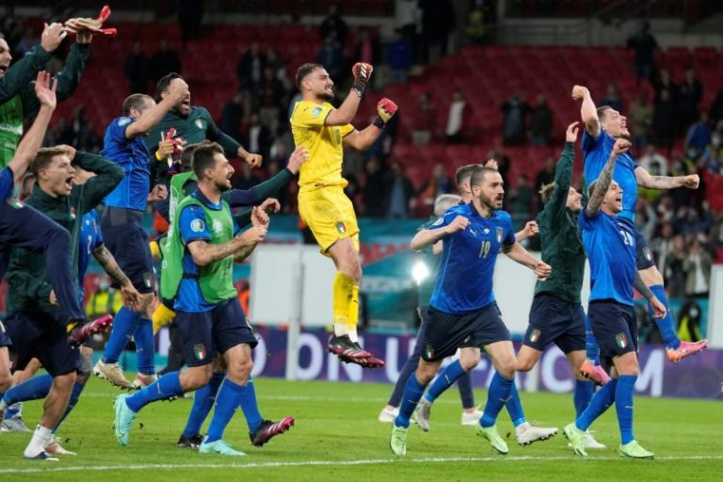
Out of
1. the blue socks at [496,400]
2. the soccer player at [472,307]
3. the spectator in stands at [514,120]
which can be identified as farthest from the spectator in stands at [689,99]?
the blue socks at [496,400]

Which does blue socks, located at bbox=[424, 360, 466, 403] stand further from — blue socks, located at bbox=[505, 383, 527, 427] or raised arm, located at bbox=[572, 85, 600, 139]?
raised arm, located at bbox=[572, 85, 600, 139]

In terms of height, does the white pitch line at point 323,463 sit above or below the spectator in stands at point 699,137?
below

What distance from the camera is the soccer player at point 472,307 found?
41.1 ft

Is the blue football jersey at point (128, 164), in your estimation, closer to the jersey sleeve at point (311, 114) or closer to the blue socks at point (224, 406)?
the jersey sleeve at point (311, 114)

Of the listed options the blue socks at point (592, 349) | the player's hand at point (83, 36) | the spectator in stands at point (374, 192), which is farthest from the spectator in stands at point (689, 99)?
the player's hand at point (83, 36)

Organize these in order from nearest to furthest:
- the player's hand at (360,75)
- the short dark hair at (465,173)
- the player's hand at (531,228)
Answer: the short dark hair at (465,173)
the player's hand at (360,75)
the player's hand at (531,228)

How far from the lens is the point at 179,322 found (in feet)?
39.1

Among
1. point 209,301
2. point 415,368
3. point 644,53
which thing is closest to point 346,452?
point 209,301

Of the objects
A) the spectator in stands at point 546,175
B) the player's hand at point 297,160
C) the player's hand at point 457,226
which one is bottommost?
the spectator in stands at point 546,175

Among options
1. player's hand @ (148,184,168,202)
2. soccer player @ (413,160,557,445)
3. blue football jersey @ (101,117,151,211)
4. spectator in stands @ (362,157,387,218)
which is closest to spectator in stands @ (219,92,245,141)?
spectator in stands @ (362,157,387,218)

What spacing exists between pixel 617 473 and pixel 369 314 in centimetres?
1291

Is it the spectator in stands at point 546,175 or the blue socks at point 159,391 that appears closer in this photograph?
the blue socks at point 159,391

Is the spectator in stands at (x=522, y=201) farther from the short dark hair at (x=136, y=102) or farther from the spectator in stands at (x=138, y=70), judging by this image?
the short dark hair at (x=136, y=102)

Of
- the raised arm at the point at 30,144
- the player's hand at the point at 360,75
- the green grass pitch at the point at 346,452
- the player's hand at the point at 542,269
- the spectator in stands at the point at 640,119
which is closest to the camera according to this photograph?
the raised arm at the point at 30,144
